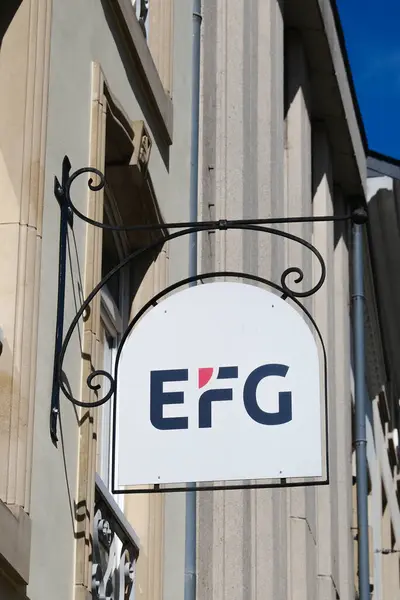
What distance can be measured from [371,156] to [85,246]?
13105mm

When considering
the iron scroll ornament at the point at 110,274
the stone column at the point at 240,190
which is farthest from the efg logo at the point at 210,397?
the stone column at the point at 240,190

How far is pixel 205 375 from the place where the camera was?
7305 mm

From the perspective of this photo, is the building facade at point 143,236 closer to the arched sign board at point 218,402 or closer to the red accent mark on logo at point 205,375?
the arched sign board at point 218,402

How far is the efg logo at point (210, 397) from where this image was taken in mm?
7180

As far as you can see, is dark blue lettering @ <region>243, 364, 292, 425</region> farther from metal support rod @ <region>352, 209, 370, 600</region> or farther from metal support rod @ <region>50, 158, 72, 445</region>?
metal support rod @ <region>352, 209, 370, 600</region>

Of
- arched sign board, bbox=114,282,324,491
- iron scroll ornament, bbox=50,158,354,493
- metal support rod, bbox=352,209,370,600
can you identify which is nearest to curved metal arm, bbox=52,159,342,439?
iron scroll ornament, bbox=50,158,354,493

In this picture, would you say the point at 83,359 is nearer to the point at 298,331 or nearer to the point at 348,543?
the point at 298,331

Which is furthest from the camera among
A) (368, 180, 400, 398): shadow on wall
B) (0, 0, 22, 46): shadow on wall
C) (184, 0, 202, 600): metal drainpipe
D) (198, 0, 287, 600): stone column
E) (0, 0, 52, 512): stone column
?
(368, 180, 400, 398): shadow on wall

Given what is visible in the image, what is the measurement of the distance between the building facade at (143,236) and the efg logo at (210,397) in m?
0.22

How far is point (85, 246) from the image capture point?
828 centimetres

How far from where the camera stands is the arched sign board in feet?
23.4

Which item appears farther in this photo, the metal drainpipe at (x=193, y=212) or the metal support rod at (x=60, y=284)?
the metal drainpipe at (x=193, y=212)

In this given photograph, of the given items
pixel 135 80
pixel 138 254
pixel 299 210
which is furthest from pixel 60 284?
pixel 299 210

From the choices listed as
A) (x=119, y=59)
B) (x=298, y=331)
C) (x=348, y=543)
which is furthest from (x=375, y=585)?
(x=298, y=331)
